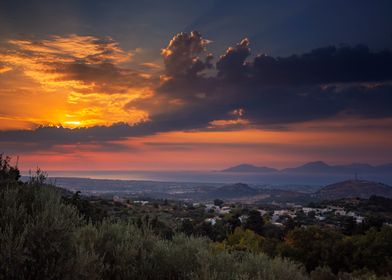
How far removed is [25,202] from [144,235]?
3600 mm

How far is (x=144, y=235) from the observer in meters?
11.1

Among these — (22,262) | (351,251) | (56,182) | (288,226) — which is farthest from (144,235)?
(288,226)

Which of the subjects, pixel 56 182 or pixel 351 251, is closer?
pixel 56 182

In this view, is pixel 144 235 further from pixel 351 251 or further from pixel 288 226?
pixel 288 226

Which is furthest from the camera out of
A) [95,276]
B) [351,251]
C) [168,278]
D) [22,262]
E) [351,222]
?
[351,222]

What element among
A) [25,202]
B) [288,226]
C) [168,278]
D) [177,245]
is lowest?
[288,226]

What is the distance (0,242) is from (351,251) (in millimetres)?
40264

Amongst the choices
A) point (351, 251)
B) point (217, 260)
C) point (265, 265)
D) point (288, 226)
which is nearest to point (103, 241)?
point (217, 260)

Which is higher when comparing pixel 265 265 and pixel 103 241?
pixel 103 241

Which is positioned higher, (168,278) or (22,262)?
(22,262)

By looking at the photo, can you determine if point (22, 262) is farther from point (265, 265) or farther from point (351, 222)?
point (351, 222)

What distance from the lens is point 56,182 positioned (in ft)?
31.2

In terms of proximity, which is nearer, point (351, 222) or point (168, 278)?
point (168, 278)

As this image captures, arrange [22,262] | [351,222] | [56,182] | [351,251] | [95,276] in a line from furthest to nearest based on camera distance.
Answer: [351,222] < [351,251] < [56,182] < [95,276] < [22,262]
